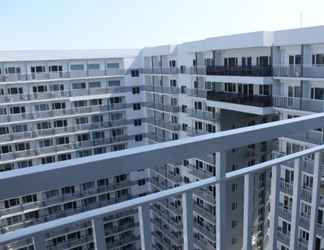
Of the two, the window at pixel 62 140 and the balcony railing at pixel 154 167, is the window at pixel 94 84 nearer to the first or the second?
the window at pixel 62 140

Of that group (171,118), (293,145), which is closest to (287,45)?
(293,145)

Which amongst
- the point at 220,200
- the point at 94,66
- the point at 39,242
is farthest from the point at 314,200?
the point at 94,66

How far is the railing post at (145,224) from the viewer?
0.85 meters

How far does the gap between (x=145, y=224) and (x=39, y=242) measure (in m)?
0.29

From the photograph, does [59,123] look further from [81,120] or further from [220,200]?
[220,200]

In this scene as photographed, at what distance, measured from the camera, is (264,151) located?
38.9ft

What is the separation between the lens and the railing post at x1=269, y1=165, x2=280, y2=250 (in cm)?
115

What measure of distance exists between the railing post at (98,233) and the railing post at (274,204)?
0.69 m

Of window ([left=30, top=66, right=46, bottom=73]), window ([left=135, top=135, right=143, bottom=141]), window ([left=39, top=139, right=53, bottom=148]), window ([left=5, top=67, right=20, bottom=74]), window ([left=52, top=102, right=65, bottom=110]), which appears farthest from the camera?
window ([left=135, top=135, right=143, bottom=141])

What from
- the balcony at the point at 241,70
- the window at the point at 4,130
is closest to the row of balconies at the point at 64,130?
the window at the point at 4,130

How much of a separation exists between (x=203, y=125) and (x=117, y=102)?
5520 millimetres

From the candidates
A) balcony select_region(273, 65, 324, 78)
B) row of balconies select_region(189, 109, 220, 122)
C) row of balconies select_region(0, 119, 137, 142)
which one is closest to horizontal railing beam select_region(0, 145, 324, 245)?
balcony select_region(273, 65, 324, 78)

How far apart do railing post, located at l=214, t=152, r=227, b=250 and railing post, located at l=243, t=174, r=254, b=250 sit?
11 cm

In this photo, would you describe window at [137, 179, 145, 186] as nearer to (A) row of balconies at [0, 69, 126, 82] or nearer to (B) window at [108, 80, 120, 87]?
(B) window at [108, 80, 120, 87]
